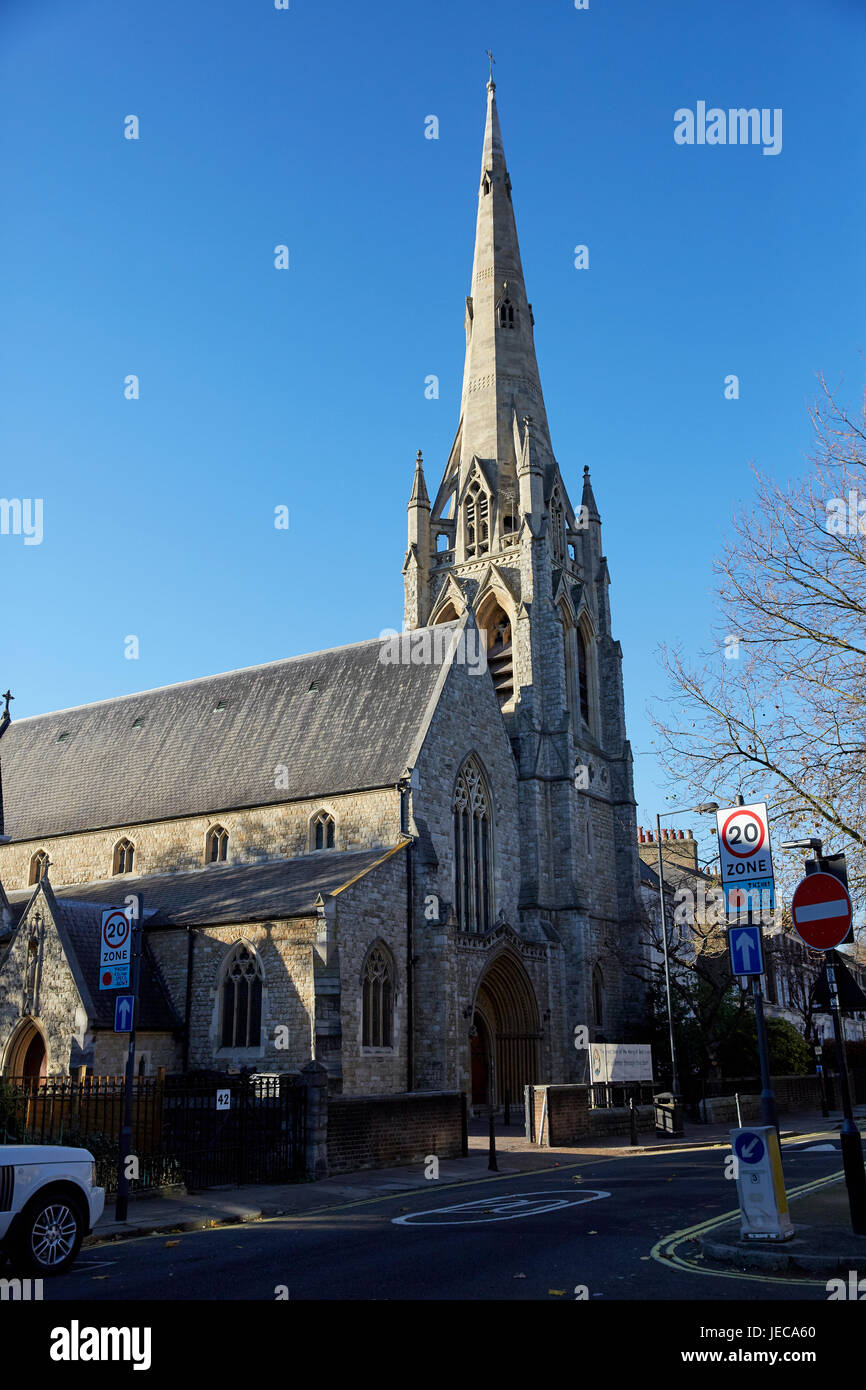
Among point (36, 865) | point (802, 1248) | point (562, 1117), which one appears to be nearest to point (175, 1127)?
point (562, 1117)

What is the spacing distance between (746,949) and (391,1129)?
10.4 metres

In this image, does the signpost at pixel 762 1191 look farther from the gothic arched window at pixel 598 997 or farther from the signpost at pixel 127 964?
the gothic arched window at pixel 598 997

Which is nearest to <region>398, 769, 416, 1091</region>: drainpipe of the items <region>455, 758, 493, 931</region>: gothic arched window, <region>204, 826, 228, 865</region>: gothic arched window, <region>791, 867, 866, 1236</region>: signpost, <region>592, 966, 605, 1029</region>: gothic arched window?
<region>455, 758, 493, 931</region>: gothic arched window

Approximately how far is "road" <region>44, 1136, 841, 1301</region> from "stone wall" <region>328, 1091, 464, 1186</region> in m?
2.72

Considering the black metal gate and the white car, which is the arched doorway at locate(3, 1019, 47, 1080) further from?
the white car

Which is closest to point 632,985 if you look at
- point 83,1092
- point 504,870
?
point 504,870

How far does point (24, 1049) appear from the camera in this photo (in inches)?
999

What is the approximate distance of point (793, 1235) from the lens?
971 centimetres

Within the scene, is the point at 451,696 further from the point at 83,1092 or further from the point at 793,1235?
the point at 793,1235

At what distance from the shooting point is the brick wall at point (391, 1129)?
1833 cm

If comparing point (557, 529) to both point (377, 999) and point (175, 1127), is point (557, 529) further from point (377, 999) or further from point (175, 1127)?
point (175, 1127)

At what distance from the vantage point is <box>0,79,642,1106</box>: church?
83.7ft

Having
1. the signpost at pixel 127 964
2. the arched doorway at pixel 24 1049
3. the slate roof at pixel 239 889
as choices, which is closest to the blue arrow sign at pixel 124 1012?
the signpost at pixel 127 964
